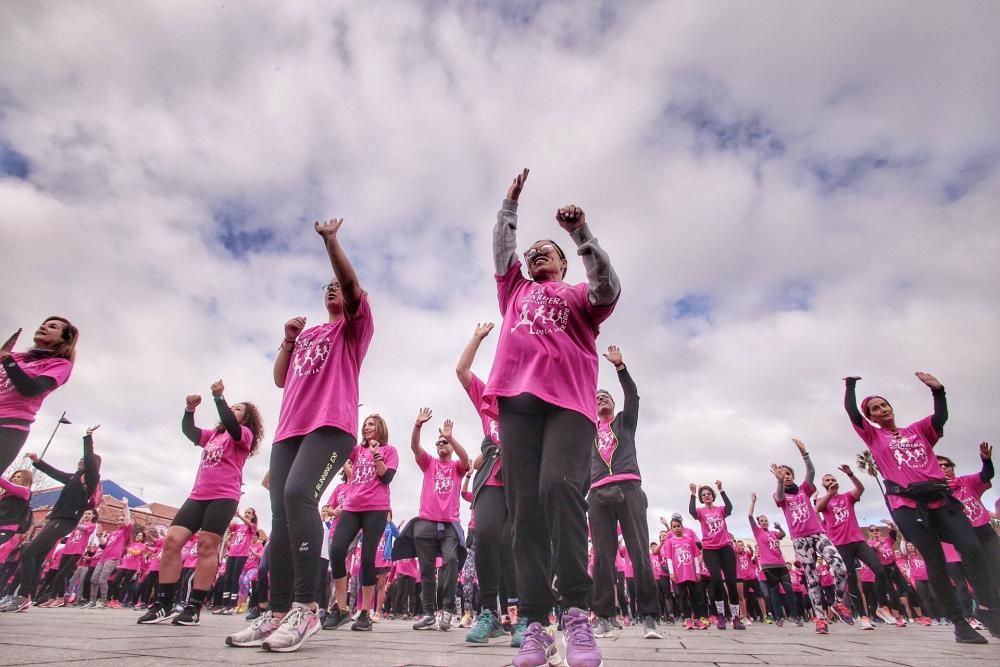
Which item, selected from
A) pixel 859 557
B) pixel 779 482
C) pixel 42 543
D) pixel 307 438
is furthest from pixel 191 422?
pixel 859 557

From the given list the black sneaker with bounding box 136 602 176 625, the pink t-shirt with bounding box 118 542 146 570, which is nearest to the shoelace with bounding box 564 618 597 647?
the black sneaker with bounding box 136 602 176 625

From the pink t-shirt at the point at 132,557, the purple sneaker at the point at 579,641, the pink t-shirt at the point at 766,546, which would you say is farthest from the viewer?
the pink t-shirt at the point at 132,557

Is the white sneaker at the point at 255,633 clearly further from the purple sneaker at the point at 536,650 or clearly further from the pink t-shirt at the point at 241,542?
the pink t-shirt at the point at 241,542

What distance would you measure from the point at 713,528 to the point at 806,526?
5.07 feet

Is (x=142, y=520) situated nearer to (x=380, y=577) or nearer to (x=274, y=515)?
(x=380, y=577)

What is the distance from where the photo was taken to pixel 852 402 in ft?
18.1

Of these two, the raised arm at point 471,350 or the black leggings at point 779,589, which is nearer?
the raised arm at point 471,350

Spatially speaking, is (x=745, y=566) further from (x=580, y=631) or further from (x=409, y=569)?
(x=580, y=631)

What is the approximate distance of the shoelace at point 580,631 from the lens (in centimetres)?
217

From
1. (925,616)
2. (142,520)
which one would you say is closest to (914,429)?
(925,616)

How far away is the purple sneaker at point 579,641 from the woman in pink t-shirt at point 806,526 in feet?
22.6

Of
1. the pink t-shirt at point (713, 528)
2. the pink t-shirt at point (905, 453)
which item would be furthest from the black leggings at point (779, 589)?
the pink t-shirt at point (905, 453)

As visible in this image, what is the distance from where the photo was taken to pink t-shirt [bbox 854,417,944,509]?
511 centimetres

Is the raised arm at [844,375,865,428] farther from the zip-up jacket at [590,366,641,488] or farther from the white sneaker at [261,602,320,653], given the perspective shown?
the white sneaker at [261,602,320,653]
